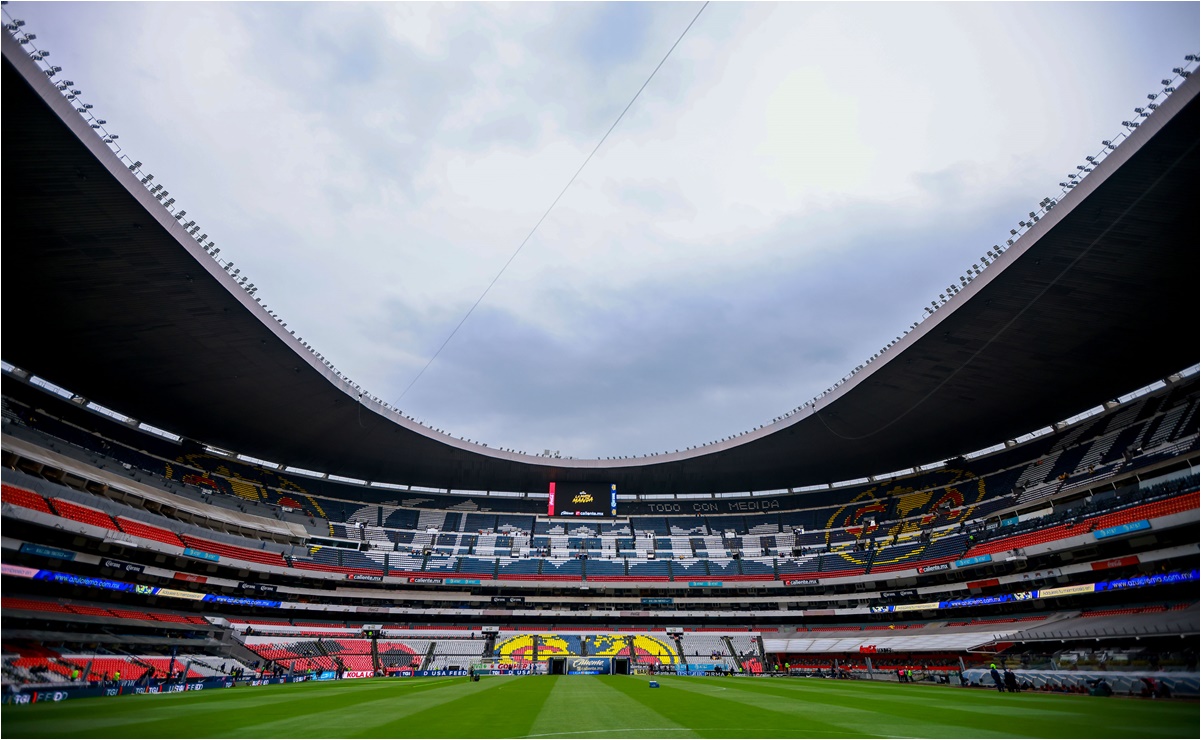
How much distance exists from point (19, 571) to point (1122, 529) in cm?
5196

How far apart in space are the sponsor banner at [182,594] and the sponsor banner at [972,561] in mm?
49199

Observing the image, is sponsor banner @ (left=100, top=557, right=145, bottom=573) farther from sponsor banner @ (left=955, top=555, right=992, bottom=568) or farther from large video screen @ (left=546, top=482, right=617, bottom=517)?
sponsor banner @ (left=955, top=555, right=992, bottom=568)

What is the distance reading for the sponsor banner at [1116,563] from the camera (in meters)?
29.9

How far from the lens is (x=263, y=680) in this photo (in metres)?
30.3

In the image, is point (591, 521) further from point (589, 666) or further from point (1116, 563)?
point (1116, 563)

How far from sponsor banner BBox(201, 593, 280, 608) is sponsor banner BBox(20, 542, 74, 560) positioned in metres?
10.1

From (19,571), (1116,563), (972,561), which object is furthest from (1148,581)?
(19,571)

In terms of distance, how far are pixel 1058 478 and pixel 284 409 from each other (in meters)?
49.8

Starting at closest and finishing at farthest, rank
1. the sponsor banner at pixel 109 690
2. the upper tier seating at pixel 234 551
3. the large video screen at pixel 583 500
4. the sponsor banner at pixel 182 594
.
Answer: the sponsor banner at pixel 109 690 < the sponsor banner at pixel 182 594 < the upper tier seating at pixel 234 551 < the large video screen at pixel 583 500

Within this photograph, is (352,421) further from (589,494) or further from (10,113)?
(10,113)

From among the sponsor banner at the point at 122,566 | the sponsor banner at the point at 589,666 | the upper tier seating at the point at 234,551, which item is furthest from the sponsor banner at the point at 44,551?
the sponsor banner at the point at 589,666

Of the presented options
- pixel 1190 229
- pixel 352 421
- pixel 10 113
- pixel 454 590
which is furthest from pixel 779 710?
pixel 454 590

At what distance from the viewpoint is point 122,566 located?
3312cm

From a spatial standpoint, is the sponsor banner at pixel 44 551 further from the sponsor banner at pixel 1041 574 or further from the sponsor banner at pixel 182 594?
the sponsor banner at pixel 1041 574
